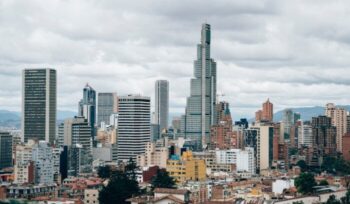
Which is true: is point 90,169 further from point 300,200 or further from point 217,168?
point 300,200

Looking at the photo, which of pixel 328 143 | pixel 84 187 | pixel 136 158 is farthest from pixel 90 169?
pixel 328 143

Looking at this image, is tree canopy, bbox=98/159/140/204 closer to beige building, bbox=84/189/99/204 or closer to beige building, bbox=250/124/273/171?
beige building, bbox=84/189/99/204

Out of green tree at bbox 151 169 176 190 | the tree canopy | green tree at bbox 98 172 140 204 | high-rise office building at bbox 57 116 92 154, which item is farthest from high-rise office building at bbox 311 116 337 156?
green tree at bbox 98 172 140 204

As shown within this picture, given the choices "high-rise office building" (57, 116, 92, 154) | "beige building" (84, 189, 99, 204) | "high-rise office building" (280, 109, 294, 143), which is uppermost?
"high-rise office building" (280, 109, 294, 143)

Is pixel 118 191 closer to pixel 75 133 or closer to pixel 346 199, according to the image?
pixel 346 199

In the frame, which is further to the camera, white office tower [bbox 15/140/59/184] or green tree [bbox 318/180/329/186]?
white office tower [bbox 15/140/59/184]

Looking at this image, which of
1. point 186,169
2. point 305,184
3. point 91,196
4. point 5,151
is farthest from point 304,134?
point 91,196
